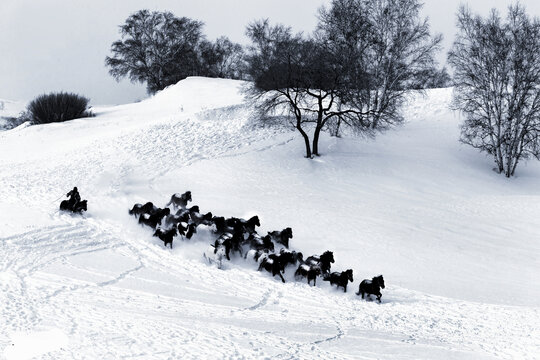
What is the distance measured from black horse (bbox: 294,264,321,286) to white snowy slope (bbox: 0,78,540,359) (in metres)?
0.27

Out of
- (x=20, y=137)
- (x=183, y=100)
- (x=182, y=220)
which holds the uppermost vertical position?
(x=183, y=100)

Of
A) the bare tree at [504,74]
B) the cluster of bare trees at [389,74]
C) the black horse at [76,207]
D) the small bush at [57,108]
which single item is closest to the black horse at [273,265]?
the black horse at [76,207]

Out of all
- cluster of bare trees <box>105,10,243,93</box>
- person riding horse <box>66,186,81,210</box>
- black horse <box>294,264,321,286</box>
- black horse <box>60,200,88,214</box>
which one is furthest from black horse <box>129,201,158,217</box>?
cluster of bare trees <box>105,10,243,93</box>

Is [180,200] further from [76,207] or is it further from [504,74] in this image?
[504,74]

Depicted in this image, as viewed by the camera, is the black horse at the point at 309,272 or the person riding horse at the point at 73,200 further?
the person riding horse at the point at 73,200

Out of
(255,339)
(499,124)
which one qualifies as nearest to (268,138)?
(499,124)

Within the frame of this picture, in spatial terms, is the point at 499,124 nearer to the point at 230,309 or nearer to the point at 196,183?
the point at 196,183

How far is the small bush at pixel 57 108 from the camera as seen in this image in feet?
113

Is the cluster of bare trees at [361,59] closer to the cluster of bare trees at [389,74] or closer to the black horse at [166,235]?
the cluster of bare trees at [389,74]

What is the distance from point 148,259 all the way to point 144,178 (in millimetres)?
8324

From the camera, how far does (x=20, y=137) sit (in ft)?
92.0

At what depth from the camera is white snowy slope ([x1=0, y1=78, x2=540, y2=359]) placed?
6980 millimetres

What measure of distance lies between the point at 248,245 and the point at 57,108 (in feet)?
90.7

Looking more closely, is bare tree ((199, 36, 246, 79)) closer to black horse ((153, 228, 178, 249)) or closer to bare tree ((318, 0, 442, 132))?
bare tree ((318, 0, 442, 132))
